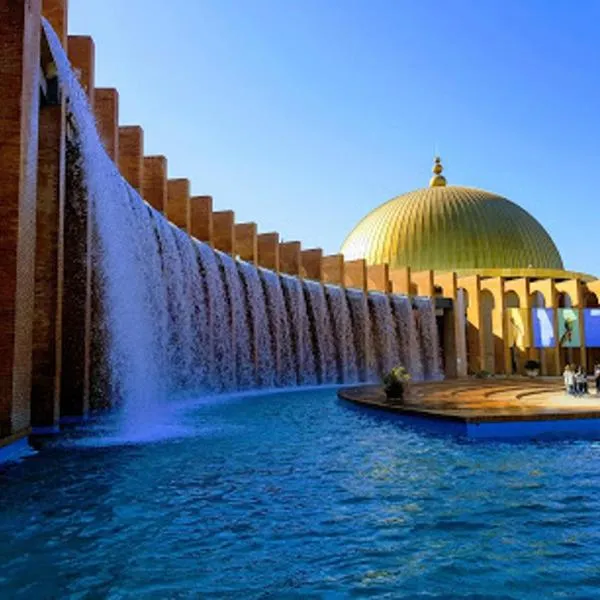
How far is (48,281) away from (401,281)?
23594mm

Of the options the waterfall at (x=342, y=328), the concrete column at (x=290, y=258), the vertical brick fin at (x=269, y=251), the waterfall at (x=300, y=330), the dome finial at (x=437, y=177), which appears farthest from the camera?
the dome finial at (x=437, y=177)

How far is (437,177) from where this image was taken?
51031mm

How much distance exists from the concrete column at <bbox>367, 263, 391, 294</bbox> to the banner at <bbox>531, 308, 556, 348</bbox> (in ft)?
23.5

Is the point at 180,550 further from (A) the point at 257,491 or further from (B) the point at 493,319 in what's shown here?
(B) the point at 493,319

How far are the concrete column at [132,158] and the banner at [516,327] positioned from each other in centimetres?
2031

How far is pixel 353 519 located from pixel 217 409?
838 centimetres

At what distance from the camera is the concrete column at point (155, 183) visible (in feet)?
62.6

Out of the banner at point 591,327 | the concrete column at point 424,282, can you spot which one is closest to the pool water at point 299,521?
the concrete column at point 424,282

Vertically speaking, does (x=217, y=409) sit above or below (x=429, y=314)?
below

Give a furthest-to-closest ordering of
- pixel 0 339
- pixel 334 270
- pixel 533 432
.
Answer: pixel 334 270 → pixel 533 432 → pixel 0 339

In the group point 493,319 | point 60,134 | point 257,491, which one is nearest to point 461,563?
point 257,491

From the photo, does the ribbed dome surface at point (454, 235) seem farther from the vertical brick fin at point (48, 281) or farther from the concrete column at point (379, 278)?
the vertical brick fin at point (48, 281)

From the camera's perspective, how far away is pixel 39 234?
9.42 meters

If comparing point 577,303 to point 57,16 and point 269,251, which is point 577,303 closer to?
point 269,251
